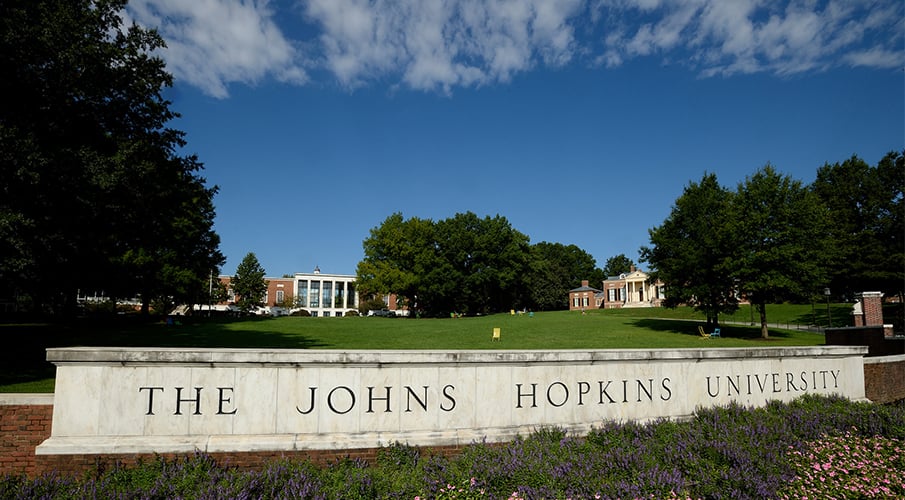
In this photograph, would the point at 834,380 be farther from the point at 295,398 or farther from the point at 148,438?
the point at 148,438

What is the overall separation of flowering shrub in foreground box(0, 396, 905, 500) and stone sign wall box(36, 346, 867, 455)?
0.33m

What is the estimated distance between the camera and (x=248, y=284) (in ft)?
281

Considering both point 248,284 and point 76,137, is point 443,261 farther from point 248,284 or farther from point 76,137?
point 76,137

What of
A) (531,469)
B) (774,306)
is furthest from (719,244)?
(774,306)

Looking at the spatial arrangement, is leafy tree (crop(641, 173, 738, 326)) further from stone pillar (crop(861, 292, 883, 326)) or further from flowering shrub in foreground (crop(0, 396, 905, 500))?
flowering shrub in foreground (crop(0, 396, 905, 500))

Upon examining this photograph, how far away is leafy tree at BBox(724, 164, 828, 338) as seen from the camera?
27.8 m

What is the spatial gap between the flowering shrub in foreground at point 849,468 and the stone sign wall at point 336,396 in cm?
189

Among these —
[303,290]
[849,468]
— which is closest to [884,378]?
[849,468]

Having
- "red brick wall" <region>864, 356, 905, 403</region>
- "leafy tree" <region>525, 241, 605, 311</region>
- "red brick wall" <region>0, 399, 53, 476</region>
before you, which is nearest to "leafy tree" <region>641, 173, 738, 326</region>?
→ "red brick wall" <region>864, 356, 905, 403</region>

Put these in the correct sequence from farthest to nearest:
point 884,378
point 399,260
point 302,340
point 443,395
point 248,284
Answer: point 248,284
point 399,260
point 302,340
point 884,378
point 443,395

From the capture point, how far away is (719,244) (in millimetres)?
29953

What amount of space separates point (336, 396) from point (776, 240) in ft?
99.4

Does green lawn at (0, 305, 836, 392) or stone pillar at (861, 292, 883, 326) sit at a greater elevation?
stone pillar at (861, 292, 883, 326)

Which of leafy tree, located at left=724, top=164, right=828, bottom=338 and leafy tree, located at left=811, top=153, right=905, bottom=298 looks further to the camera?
leafy tree, located at left=811, top=153, right=905, bottom=298
